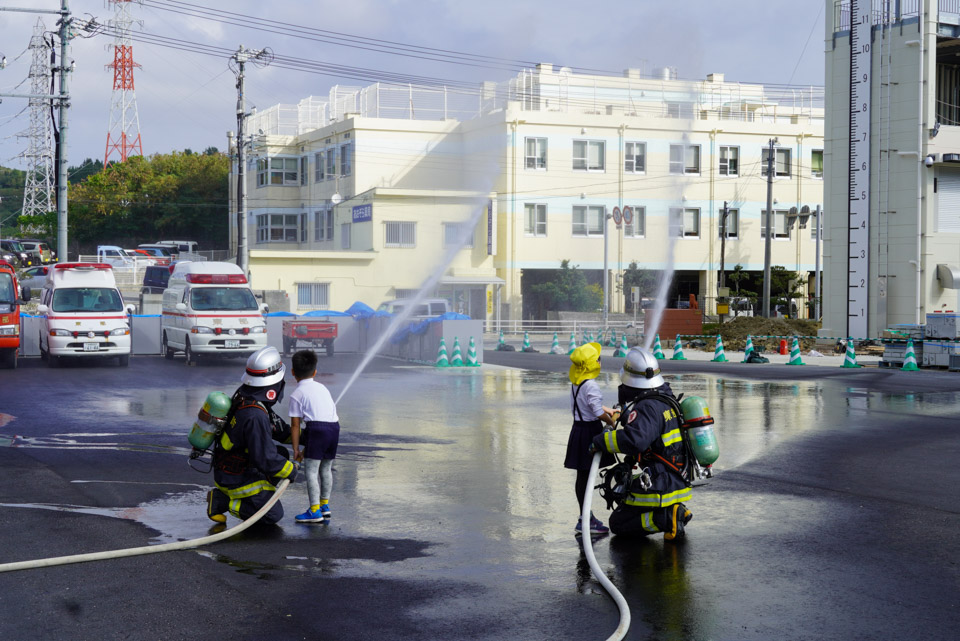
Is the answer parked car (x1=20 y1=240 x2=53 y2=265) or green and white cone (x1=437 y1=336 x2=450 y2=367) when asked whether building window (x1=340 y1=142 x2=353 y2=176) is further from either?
green and white cone (x1=437 y1=336 x2=450 y2=367)

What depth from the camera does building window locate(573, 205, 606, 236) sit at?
53344mm

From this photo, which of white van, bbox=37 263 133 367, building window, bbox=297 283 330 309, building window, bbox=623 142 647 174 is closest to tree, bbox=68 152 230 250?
building window, bbox=297 283 330 309

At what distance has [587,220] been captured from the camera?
175 feet

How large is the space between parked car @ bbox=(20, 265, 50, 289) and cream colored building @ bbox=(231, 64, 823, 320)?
1013 cm

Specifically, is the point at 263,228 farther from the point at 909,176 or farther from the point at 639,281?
the point at 909,176

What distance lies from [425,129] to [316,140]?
25.5 ft

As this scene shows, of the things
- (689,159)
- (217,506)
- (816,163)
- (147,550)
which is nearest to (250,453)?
(217,506)

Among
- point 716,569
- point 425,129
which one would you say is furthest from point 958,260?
point 716,569

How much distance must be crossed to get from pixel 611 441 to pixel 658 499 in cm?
63

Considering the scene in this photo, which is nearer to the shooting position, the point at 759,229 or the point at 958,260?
the point at 958,260

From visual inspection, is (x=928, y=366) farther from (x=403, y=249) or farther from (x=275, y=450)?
(x=403, y=249)

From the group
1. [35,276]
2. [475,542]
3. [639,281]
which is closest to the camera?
[475,542]

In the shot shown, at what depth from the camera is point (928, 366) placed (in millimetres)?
27359

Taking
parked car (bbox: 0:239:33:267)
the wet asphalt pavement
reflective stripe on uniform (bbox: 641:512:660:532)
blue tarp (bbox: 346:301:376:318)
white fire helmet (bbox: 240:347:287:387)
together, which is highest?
parked car (bbox: 0:239:33:267)
